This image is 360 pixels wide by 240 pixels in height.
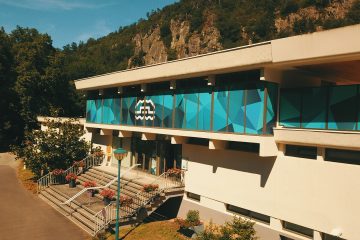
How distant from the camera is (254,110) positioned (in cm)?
1625

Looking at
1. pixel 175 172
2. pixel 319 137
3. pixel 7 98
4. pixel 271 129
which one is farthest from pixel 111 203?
pixel 7 98

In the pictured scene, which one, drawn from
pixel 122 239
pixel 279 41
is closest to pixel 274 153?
pixel 279 41

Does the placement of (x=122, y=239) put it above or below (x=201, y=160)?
below

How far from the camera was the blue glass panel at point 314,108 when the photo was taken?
1477 centimetres

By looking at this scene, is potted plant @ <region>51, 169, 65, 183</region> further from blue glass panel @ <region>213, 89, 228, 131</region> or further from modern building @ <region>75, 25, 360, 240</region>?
blue glass panel @ <region>213, 89, 228, 131</region>

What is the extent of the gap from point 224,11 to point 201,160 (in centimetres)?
16005

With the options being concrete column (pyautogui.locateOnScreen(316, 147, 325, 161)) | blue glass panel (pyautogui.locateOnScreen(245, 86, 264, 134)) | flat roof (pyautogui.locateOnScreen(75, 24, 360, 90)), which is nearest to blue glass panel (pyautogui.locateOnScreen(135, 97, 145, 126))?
flat roof (pyautogui.locateOnScreen(75, 24, 360, 90))

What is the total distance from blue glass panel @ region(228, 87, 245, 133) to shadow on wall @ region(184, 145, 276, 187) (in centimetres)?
153

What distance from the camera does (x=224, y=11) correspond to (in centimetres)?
16850

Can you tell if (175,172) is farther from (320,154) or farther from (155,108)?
(320,154)

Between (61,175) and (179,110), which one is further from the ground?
(179,110)

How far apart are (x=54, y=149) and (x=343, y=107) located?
73.2ft

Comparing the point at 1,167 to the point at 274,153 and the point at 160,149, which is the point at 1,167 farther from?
the point at 274,153

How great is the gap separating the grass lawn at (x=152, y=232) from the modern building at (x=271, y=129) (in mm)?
1992
